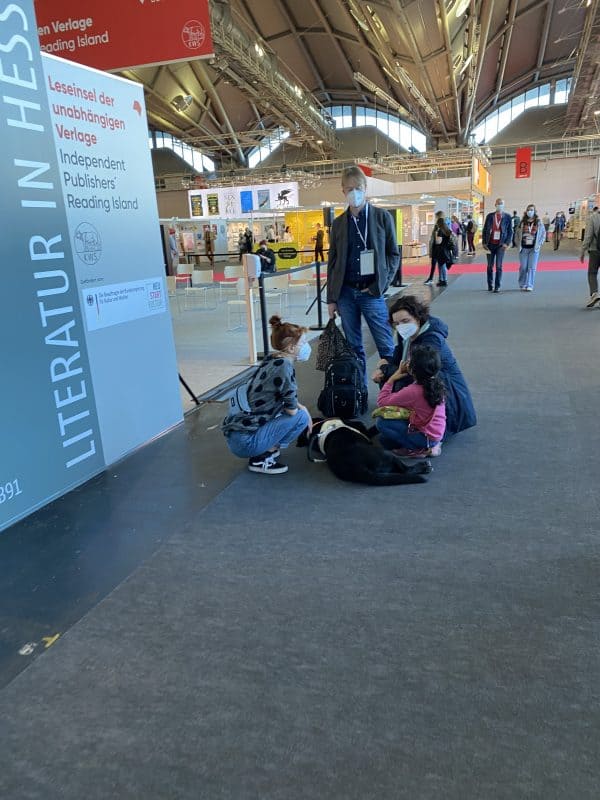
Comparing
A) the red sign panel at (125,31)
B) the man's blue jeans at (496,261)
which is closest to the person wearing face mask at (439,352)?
the red sign panel at (125,31)

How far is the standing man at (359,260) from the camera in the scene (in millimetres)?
4281

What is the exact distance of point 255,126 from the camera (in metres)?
30.5

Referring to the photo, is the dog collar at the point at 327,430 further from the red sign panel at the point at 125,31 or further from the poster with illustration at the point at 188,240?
the poster with illustration at the point at 188,240

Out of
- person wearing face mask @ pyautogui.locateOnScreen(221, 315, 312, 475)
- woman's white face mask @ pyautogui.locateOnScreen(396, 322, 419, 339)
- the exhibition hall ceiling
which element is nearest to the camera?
person wearing face mask @ pyautogui.locateOnScreen(221, 315, 312, 475)

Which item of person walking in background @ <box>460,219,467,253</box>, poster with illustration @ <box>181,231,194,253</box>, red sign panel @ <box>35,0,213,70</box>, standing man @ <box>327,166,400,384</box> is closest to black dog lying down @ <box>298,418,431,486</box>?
standing man @ <box>327,166,400,384</box>

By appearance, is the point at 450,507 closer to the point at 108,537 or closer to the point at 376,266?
the point at 108,537

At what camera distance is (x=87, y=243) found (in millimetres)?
3199

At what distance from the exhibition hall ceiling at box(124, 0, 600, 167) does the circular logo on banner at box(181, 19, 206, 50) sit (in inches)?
364

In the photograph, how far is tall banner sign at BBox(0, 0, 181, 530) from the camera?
2.68m

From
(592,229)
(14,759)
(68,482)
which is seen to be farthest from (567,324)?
(14,759)

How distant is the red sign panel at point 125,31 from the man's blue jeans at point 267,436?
2.69 meters

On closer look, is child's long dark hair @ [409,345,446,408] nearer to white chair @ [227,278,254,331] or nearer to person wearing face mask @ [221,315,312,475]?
person wearing face mask @ [221,315,312,475]

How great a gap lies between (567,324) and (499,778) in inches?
260

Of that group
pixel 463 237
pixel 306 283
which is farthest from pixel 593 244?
pixel 463 237
